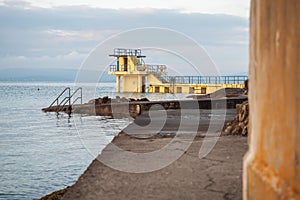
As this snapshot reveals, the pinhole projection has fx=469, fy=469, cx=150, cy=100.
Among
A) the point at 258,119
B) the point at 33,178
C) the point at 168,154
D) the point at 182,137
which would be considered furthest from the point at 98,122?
the point at 258,119

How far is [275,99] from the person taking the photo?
2.44 meters

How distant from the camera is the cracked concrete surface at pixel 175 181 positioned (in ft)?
15.0

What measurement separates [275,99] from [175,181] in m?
2.84

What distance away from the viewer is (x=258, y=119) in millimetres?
2789

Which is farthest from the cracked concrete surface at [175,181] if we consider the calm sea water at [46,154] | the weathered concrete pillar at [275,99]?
the calm sea water at [46,154]

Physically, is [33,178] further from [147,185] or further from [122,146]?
[147,185]

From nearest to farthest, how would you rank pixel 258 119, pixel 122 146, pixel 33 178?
pixel 258 119, pixel 122 146, pixel 33 178

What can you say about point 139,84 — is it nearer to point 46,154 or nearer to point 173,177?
point 46,154

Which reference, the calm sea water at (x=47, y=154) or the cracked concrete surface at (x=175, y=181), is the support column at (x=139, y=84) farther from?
the cracked concrete surface at (x=175, y=181)

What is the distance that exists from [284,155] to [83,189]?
2886 millimetres

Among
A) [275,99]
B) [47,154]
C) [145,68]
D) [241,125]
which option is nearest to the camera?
[275,99]

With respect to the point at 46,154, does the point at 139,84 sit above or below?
above

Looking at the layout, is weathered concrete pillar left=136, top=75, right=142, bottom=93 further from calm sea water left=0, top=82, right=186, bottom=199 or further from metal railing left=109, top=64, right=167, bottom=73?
calm sea water left=0, top=82, right=186, bottom=199

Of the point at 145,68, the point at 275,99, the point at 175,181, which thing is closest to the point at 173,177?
the point at 175,181
